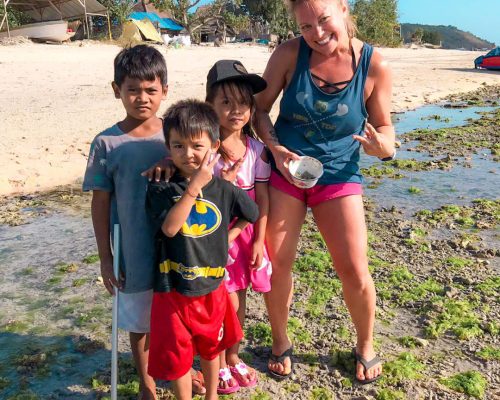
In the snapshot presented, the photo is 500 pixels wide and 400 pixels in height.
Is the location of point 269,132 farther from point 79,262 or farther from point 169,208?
point 79,262

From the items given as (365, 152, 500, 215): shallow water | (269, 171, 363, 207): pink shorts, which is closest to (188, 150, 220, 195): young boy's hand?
(269, 171, 363, 207): pink shorts

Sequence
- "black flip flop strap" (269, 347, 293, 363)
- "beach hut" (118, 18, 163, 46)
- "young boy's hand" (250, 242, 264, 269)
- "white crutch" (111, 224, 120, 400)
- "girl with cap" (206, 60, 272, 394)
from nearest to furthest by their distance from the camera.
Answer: "white crutch" (111, 224, 120, 400)
"girl with cap" (206, 60, 272, 394)
"young boy's hand" (250, 242, 264, 269)
"black flip flop strap" (269, 347, 293, 363)
"beach hut" (118, 18, 163, 46)

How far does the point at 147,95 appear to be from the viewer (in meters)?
2.44

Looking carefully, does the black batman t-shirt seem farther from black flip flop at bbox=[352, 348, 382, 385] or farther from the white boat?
the white boat

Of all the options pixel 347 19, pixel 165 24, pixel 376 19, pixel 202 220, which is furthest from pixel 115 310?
pixel 376 19

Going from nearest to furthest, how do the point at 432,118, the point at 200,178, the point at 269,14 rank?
the point at 200,178
the point at 432,118
the point at 269,14

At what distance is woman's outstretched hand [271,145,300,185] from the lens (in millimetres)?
2689

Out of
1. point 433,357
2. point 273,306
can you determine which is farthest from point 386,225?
point 273,306

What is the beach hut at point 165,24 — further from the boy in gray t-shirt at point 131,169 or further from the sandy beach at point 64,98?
the boy in gray t-shirt at point 131,169

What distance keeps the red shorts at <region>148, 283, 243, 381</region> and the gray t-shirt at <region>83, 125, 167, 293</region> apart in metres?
0.17

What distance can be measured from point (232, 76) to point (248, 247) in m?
0.92

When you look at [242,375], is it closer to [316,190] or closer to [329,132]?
[316,190]

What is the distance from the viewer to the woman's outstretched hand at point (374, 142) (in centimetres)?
262

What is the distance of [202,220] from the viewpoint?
234 cm
